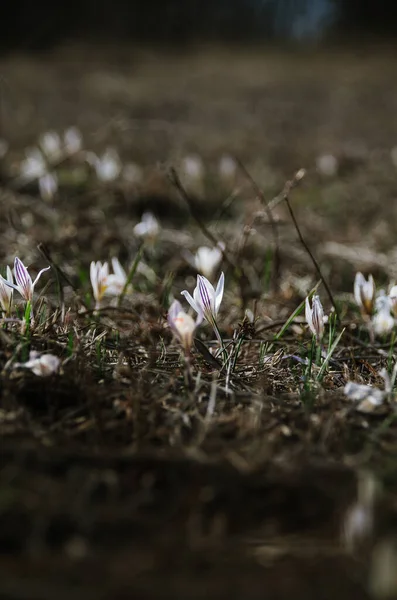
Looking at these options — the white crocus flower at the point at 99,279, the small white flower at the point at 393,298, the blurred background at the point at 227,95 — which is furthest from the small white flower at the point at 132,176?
the small white flower at the point at 393,298

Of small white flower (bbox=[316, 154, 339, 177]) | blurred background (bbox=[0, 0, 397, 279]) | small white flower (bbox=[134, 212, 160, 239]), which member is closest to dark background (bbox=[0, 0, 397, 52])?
blurred background (bbox=[0, 0, 397, 279])

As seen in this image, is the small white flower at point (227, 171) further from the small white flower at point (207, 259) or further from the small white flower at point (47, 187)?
the small white flower at point (207, 259)

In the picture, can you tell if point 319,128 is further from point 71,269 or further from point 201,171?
point 71,269

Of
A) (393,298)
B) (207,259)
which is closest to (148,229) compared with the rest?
(207,259)

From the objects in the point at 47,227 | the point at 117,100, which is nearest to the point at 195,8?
the point at 117,100

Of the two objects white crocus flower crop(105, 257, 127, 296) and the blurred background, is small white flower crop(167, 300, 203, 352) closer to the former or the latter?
white crocus flower crop(105, 257, 127, 296)
